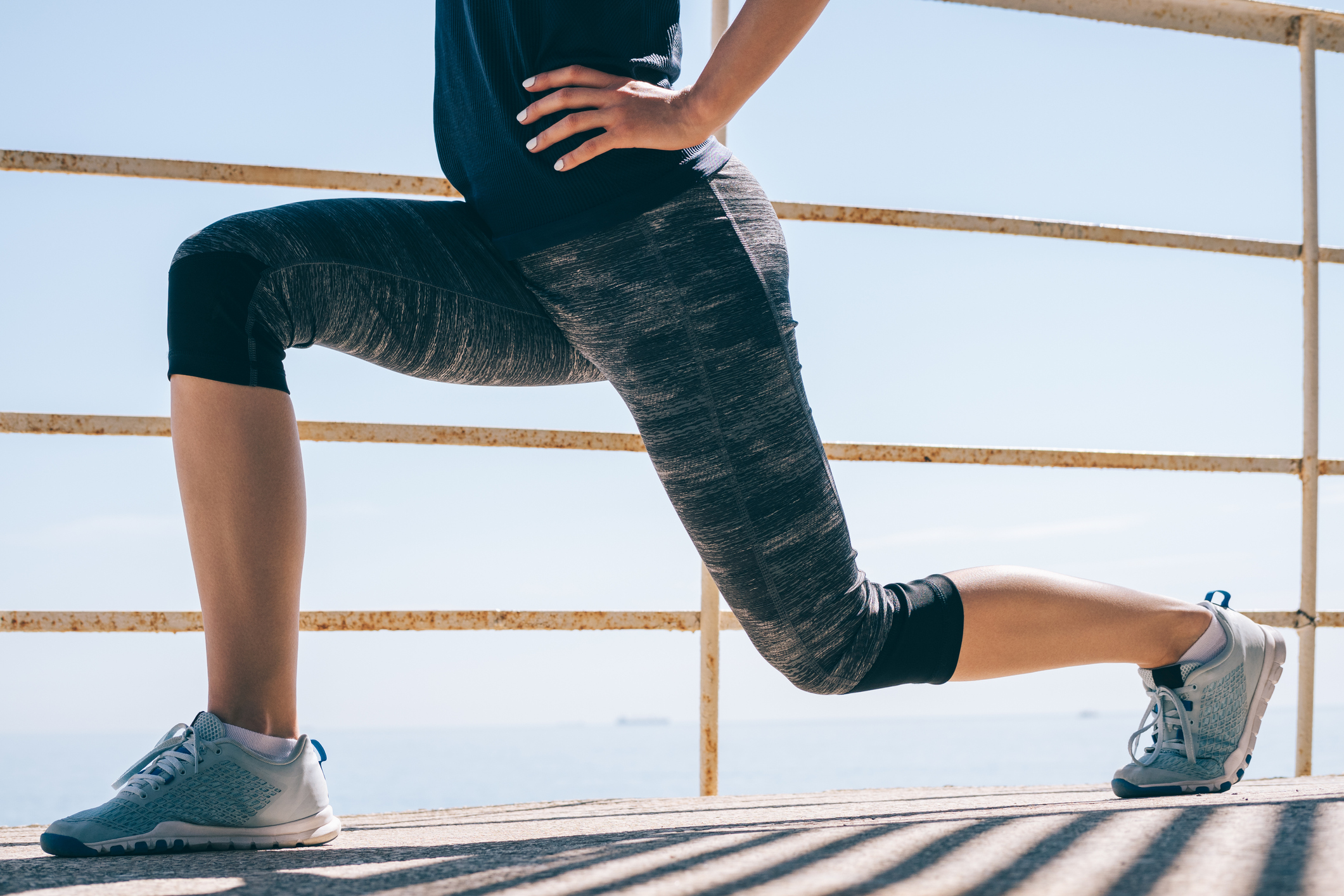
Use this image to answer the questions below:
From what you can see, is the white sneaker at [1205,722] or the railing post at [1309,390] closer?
the white sneaker at [1205,722]

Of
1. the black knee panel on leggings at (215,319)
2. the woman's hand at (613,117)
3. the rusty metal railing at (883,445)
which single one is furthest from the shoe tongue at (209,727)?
the woman's hand at (613,117)

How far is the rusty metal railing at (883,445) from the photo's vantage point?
124 cm

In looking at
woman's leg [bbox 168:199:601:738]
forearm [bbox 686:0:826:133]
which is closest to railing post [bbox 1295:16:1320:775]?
forearm [bbox 686:0:826:133]

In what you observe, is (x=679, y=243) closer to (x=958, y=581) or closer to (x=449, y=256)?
(x=449, y=256)


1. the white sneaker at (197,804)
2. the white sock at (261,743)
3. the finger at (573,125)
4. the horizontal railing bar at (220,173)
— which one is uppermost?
the horizontal railing bar at (220,173)

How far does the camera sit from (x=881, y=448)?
1455 millimetres

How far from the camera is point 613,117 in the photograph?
0.88 meters

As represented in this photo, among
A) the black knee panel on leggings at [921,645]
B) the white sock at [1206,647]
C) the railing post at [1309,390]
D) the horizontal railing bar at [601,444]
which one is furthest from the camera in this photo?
the railing post at [1309,390]

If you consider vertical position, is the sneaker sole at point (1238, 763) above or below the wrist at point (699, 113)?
below

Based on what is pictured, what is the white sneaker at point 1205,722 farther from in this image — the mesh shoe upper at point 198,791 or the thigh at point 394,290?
the mesh shoe upper at point 198,791

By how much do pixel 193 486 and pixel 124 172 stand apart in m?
0.66

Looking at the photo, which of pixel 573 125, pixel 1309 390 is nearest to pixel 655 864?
pixel 573 125

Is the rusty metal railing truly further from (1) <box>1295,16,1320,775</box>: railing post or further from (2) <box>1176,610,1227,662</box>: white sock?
(2) <box>1176,610,1227,662</box>: white sock

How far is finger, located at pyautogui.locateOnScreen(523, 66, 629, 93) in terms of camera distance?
900 millimetres
